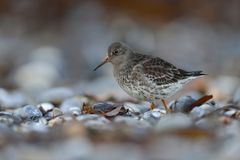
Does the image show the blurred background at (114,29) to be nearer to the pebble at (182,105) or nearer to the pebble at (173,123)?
the pebble at (182,105)

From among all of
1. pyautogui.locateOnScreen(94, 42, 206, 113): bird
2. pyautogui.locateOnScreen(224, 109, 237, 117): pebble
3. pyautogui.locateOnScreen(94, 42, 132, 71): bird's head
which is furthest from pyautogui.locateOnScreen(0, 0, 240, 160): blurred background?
pyautogui.locateOnScreen(94, 42, 132, 71): bird's head

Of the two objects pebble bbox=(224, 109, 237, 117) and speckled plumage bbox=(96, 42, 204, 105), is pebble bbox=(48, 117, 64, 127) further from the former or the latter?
pebble bbox=(224, 109, 237, 117)

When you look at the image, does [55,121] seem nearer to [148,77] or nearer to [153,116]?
[153,116]

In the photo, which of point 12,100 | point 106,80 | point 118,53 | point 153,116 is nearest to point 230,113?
point 153,116

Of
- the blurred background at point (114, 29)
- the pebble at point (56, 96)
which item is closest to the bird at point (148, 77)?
the pebble at point (56, 96)

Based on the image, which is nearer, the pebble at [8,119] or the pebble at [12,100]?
the pebble at [8,119]

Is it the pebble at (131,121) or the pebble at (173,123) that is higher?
the pebble at (131,121)

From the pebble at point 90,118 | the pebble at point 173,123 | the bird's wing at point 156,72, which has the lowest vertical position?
the pebble at point 173,123

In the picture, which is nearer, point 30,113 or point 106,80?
point 30,113
